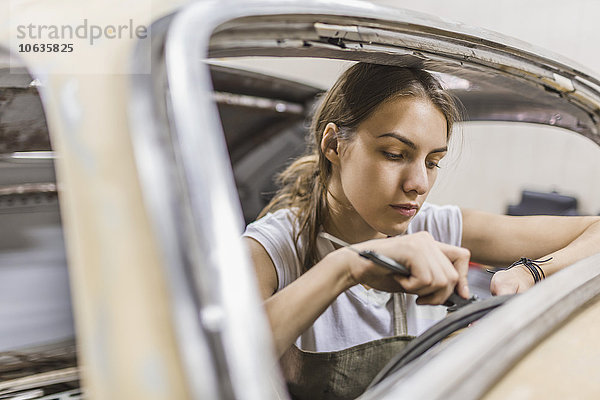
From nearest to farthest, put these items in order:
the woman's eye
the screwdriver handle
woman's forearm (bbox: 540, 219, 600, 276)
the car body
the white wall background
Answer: the car body, the screwdriver handle, the woman's eye, woman's forearm (bbox: 540, 219, 600, 276), the white wall background

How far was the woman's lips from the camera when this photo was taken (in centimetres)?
63

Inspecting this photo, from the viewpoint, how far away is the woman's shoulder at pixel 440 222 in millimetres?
682

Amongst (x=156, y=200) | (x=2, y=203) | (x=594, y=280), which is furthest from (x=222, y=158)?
(x=2, y=203)

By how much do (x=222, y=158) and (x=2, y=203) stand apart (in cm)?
105

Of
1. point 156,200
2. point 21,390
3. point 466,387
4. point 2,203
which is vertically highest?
point 2,203

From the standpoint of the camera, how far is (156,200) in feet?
1.27

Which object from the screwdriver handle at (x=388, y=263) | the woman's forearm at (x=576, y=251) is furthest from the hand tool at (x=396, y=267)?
the woman's forearm at (x=576, y=251)

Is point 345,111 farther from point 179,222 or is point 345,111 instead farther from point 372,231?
point 179,222

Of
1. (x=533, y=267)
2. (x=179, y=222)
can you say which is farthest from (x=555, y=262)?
(x=179, y=222)

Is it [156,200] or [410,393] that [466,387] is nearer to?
[410,393]

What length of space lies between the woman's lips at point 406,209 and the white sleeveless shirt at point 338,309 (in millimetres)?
20

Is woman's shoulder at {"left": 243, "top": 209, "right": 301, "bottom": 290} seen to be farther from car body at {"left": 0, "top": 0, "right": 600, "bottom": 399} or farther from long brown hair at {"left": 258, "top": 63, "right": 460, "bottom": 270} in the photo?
car body at {"left": 0, "top": 0, "right": 600, "bottom": 399}

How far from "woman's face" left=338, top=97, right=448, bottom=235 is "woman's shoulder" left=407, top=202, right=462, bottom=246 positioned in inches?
1.5

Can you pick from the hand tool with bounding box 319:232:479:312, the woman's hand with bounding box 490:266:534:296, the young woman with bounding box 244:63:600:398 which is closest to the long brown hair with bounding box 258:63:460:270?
the young woman with bounding box 244:63:600:398
